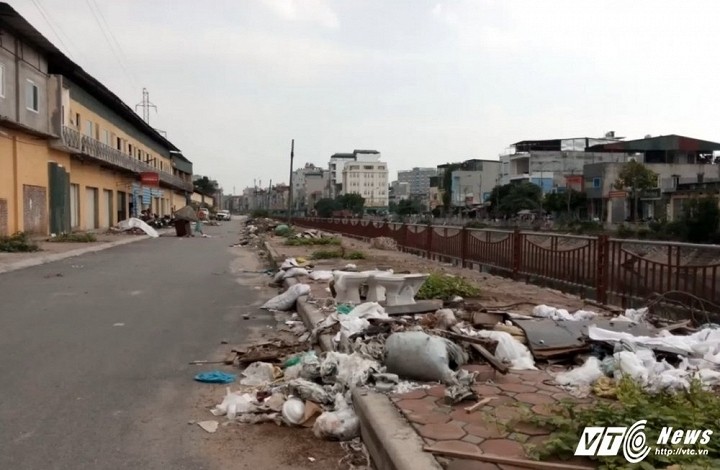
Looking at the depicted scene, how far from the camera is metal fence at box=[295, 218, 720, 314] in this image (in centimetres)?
701

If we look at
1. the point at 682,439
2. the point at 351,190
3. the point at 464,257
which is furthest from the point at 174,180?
the point at 351,190

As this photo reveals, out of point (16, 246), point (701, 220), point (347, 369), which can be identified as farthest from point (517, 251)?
point (701, 220)

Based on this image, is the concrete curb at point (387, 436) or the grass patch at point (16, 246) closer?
the concrete curb at point (387, 436)

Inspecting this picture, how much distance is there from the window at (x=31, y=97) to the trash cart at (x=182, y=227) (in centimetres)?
1054

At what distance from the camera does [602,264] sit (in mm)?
8648

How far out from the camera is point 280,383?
5.42m

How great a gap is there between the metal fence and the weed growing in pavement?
11.5 feet

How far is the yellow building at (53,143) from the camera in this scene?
80.9 feet

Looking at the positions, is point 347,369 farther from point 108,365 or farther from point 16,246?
point 16,246

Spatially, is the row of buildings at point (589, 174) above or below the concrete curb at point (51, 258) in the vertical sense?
above

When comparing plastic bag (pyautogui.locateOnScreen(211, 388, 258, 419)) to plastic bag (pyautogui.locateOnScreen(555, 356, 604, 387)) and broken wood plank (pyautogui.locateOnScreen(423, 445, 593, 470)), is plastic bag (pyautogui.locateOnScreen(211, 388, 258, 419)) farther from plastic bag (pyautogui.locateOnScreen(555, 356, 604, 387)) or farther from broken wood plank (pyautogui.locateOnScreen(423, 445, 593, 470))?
plastic bag (pyautogui.locateOnScreen(555, 356, 604, 387))

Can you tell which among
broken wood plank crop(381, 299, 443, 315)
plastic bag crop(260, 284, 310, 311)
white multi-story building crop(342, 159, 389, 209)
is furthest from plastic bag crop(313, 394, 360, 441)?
white multi-story building crop(342, 159, 389, 209)

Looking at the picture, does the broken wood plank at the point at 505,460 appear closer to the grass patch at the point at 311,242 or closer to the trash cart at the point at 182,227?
the grass patch at the point at 311,242

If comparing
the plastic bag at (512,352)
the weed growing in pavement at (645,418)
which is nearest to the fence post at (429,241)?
the plastic bag at (512,352)
